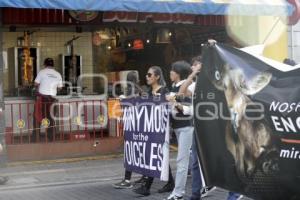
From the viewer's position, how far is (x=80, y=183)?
9016mm

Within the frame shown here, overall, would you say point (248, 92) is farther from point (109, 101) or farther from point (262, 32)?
point (262, 32)

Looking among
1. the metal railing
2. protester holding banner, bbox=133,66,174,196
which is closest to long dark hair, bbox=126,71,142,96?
protester holding banner, bbox=133,66,174,196

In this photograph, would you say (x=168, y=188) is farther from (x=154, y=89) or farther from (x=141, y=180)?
(x=154, y=89)

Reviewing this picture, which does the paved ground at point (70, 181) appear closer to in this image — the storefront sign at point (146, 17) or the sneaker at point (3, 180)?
the sneaker at point (3, 180)

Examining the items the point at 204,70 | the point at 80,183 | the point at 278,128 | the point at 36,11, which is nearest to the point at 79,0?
the point at 36,11

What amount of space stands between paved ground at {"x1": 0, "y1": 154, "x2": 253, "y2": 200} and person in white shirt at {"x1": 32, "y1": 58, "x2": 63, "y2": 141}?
3.50 ft

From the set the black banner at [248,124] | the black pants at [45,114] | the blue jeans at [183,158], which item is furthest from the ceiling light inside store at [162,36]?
the black banner at [248,124]

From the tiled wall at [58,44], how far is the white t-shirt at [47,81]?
2.48m

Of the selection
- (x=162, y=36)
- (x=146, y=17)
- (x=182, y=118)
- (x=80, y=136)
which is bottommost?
(x=80, y=136)

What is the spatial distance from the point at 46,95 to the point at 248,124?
7.50 m

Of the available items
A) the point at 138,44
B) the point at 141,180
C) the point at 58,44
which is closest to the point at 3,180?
the point at 141,180

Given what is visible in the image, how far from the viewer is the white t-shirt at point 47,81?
1206 cm

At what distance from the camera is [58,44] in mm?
14883

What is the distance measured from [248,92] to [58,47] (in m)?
10.3
